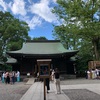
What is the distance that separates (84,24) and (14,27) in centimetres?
1952

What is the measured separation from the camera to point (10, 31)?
49.8m

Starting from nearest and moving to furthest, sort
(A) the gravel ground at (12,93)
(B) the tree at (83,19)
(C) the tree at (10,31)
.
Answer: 1. (A) the gravel ground at (12,93)
2. (B) the tree at (83,19)
3. (C) the tree at (10,31)

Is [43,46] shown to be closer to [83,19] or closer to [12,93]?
[83,19]

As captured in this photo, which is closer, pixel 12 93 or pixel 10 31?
pixel 12 93

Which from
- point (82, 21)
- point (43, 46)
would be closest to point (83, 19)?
point (82, 21)

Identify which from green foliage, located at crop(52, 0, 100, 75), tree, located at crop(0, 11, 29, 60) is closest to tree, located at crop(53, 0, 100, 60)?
green foliage, located at crop(52, 0, 100, 75)

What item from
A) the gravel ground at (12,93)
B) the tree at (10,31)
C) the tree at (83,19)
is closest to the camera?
the gravel ground at (12,93)

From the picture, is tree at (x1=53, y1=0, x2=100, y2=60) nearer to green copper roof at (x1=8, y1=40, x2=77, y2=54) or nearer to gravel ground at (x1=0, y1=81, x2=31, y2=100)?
green copper roof at (x1=8, y1=40, x2=77, y2=54)

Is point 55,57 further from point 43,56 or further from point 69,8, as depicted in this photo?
point 69,8

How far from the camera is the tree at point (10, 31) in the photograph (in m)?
49.8

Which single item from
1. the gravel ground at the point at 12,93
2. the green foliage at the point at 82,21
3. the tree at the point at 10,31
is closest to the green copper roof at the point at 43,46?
the green foliage at the point at 82,21

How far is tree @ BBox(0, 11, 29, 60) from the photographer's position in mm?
49750

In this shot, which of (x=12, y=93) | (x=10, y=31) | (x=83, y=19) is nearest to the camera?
(x=12, y=93)

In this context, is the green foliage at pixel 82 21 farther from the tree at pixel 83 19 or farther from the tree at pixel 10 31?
the tree at pixel 10 31
